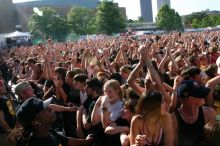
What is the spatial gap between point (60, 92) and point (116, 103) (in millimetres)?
1820

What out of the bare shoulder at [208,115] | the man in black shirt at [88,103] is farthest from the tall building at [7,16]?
the bare shoulder at [208,115]

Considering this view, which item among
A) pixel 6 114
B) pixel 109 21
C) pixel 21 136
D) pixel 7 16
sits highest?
pixel 7 16

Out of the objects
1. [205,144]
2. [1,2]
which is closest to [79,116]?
[205,144]

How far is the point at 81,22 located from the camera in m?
78.8

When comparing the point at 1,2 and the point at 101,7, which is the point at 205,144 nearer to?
the point at 101,7

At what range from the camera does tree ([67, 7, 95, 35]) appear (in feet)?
248

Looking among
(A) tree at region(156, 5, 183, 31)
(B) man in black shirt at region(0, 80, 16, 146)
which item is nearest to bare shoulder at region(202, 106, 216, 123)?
(B) man in black shirt at region(0, 80, 16, 146)

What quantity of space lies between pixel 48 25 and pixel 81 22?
803 cm

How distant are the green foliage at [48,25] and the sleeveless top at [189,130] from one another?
68.6 meters

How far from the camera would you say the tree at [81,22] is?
75.7 metres

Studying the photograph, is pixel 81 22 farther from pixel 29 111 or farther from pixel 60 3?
pixel 29 111

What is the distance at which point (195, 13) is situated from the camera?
131m

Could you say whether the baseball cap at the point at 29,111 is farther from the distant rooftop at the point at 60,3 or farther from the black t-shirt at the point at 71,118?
the distant rooftop at the point at 60,3

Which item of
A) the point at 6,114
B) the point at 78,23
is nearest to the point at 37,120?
the point at 6,114
